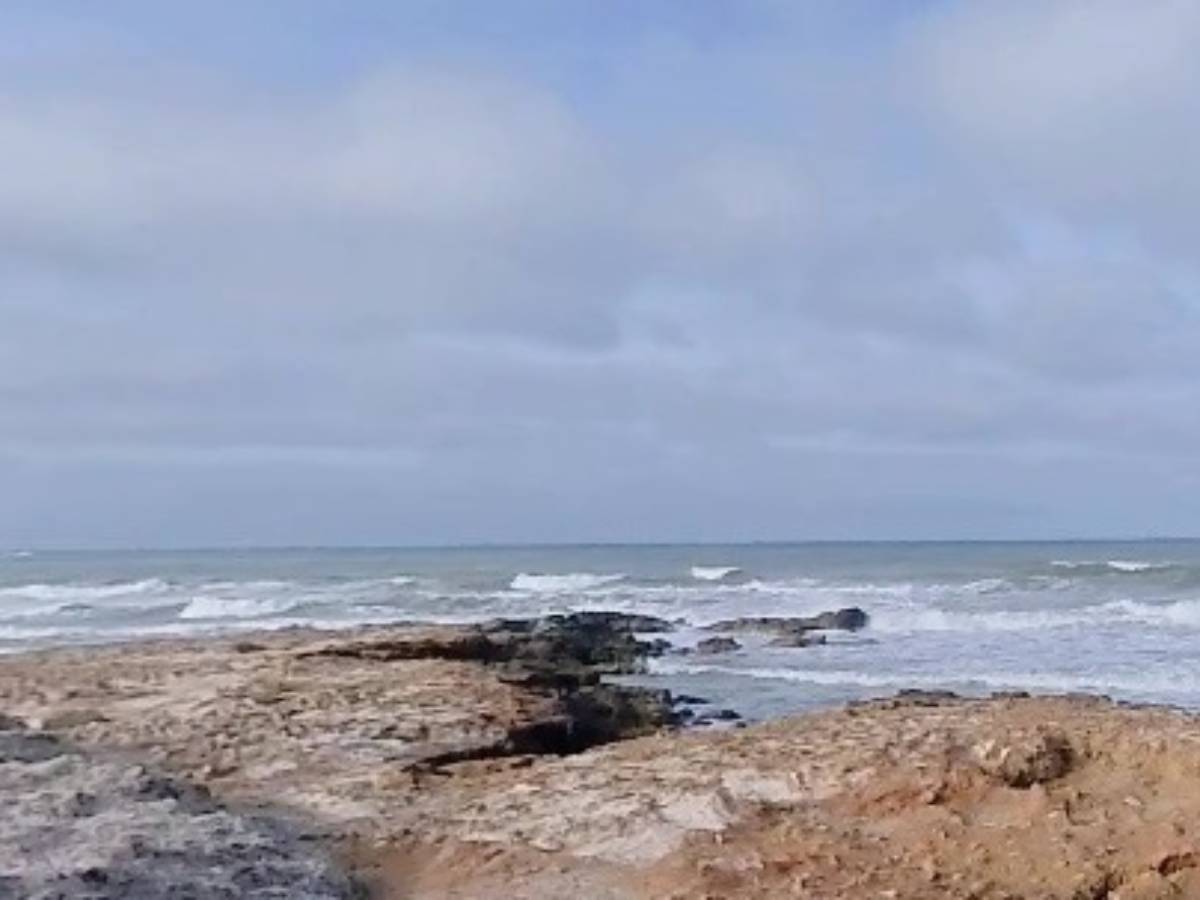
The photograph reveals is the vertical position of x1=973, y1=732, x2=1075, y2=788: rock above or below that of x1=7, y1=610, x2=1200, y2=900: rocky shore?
above

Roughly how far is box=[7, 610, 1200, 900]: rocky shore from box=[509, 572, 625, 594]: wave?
151 feet

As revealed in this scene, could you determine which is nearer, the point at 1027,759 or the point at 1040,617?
the point at 1027,759

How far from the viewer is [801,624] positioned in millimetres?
36406

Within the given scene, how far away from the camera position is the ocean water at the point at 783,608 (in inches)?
1017

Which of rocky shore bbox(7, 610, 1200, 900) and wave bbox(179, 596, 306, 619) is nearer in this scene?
rocky shore bbox(7, 610, 1200, 900)

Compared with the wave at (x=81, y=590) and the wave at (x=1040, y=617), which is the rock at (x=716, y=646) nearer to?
the wave at (x=1040, y=617)

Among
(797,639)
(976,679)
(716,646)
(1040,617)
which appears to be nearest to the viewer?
(976,679)

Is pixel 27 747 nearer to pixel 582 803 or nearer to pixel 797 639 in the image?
pixel 582 803

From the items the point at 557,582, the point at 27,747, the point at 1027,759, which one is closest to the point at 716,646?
the point at 27,747

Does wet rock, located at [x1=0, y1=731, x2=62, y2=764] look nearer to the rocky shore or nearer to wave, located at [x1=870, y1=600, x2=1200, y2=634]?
the rocky shore

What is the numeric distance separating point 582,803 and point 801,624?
2774cm

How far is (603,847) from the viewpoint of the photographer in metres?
8.40

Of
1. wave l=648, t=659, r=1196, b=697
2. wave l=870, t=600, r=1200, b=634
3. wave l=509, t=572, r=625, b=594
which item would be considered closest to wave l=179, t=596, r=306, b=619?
wave l=509, t=572, r=625, b=594

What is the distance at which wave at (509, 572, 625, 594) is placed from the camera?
59.8m
